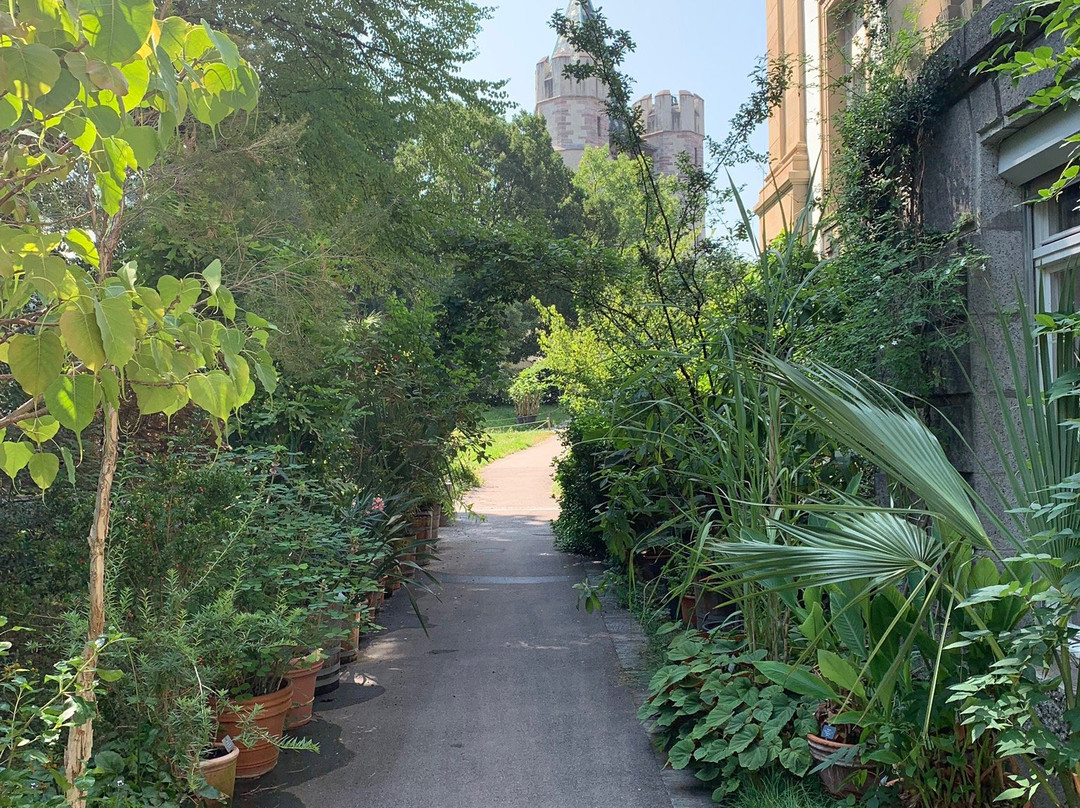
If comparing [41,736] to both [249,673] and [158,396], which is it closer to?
[158,396]

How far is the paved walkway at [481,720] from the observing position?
395 centimetres

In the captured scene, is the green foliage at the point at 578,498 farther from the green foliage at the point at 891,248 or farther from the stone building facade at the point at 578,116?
the stone building facade at the point at 578,116

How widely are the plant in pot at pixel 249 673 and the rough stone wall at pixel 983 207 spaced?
3.47 metres

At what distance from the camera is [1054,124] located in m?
4.00

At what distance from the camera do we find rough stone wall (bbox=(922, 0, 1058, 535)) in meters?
4.38

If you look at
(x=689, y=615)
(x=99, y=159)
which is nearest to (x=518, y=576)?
(x=689, y=615)

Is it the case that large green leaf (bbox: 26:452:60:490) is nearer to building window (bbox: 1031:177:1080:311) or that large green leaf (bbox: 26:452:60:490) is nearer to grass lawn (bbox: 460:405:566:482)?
building window (bbox: 1031:177:1080:311)

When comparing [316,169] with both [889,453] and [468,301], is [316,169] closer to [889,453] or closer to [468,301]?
[468,301]

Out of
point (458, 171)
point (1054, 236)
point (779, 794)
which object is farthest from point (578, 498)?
point (779, 794)

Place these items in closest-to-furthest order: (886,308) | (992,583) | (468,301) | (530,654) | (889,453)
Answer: (889,453), (992,583), (886,308), (530,654), (468,301)

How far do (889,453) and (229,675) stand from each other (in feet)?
9.28

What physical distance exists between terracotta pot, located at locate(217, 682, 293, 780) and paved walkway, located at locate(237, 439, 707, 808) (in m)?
0.09

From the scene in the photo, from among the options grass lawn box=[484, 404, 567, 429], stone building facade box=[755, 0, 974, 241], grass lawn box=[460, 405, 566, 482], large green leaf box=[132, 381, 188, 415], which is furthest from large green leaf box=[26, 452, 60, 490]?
grass lawn box=[484, 404, 567, 429]

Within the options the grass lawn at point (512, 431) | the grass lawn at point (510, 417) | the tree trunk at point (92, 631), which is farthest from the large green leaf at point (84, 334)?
the grass lawn at point (510, 417)
